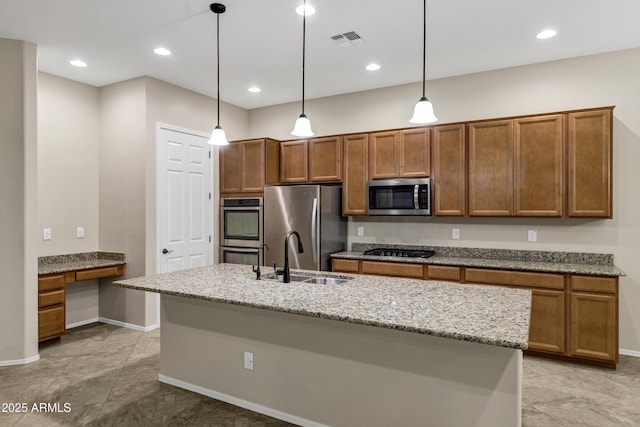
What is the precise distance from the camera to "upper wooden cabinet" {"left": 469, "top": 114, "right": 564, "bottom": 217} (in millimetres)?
3805

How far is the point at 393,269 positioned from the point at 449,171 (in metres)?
1.22

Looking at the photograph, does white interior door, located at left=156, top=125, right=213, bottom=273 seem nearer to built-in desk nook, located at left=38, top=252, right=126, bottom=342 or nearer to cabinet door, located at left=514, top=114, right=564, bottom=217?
built-in desk nook, located at left=38, top=252, right=126, bottom=342

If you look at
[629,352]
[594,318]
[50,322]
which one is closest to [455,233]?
[594,318]

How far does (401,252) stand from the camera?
15.2 ft

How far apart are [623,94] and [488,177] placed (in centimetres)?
144

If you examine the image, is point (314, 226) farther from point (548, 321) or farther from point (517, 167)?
point (548, 321)

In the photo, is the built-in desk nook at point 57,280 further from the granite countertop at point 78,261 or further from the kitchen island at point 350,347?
the kitchen island at point 350,347

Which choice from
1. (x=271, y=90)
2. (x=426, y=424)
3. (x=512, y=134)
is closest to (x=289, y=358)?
(x=426, y=424)

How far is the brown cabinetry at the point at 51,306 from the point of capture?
3.91m

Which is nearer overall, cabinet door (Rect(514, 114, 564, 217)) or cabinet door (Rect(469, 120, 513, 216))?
cabinet door (Rect(514, 114, 564, 217))

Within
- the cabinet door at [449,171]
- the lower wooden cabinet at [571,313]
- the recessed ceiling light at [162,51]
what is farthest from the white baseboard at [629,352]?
the recessed ceiling light at [162,51]

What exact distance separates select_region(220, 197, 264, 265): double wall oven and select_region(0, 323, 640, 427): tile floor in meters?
1.70

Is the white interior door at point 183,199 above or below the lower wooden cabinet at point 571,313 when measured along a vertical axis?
above

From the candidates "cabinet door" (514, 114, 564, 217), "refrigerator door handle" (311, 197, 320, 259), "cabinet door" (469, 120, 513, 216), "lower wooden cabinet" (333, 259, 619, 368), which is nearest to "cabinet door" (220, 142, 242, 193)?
"refrigerator door handle" (311, 197, 320, 259)
